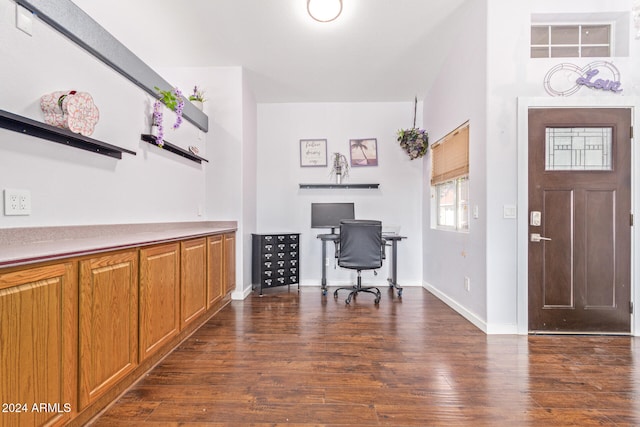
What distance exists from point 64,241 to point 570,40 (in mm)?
4249

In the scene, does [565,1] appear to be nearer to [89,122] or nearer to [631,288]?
[631,288]

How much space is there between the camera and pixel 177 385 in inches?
73.1

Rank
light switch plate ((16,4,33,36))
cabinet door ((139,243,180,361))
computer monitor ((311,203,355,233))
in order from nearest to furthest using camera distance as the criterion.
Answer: light switch plate ((16,4,33,36))
cabinet door ((139,243,180,361))
computer monitor ((311,203,355,233))

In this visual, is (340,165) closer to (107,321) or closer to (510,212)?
(510,212)

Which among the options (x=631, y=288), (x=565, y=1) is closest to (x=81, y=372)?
(x=631, y=288)

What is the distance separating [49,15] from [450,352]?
3.33 metres

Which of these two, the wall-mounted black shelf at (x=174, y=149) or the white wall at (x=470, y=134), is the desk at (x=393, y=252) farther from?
the wall-mounted black shelf at (x=174, y=149)

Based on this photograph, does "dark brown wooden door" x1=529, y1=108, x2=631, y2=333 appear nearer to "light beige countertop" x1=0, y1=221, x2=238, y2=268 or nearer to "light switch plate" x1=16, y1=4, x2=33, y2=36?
"light beige countertop" x1=0, y1=221, x2=238, y2=268

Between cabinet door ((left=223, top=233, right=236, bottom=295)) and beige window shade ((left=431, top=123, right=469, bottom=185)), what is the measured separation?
2.70m

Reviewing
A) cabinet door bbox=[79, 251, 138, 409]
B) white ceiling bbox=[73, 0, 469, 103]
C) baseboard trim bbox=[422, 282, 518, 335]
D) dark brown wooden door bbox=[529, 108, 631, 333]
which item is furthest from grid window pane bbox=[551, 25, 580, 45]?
cabinet door bbox=[79, 251, 138, 409]

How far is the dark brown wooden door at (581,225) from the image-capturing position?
8.74 feet

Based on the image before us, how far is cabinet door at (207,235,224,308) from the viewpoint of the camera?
288 centimetres

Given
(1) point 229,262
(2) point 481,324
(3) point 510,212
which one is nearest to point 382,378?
(2) point 481,324

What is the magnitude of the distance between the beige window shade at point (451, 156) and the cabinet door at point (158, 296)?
9.61ft
